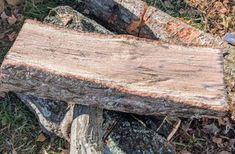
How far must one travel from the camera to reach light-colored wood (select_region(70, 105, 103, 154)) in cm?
321

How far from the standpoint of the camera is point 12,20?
4.56 metres

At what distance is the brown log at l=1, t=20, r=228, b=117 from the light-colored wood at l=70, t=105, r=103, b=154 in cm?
20

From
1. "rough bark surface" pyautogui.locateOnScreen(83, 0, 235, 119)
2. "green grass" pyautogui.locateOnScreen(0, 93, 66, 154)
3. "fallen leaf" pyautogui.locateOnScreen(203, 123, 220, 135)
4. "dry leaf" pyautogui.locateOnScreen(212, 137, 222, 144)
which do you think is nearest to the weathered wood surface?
"rough bark surface" pyautogui.locateOnScreen(83, 0, 235, 119)

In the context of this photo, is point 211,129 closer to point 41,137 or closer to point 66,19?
point 41,137

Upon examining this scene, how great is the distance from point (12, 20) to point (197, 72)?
7.86 ft

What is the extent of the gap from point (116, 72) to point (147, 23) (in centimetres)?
129

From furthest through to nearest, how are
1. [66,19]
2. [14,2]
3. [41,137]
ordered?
[14,2], [66,19], [41,137]

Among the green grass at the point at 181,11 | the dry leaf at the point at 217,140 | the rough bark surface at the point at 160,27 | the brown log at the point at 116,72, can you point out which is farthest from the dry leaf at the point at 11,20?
the dry leaf at the point at 217,140

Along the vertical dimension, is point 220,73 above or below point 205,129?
above

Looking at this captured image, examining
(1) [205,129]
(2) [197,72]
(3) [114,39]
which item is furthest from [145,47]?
(1) [205,129]

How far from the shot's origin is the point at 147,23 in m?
4.20

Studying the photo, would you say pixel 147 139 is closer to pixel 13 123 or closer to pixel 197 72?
pixel 197 72

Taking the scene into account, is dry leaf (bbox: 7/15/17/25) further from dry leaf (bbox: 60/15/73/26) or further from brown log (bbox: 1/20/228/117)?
brown log (bbox: 1/20/228/117)

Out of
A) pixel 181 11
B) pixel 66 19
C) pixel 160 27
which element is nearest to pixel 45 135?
pixel 66 19
